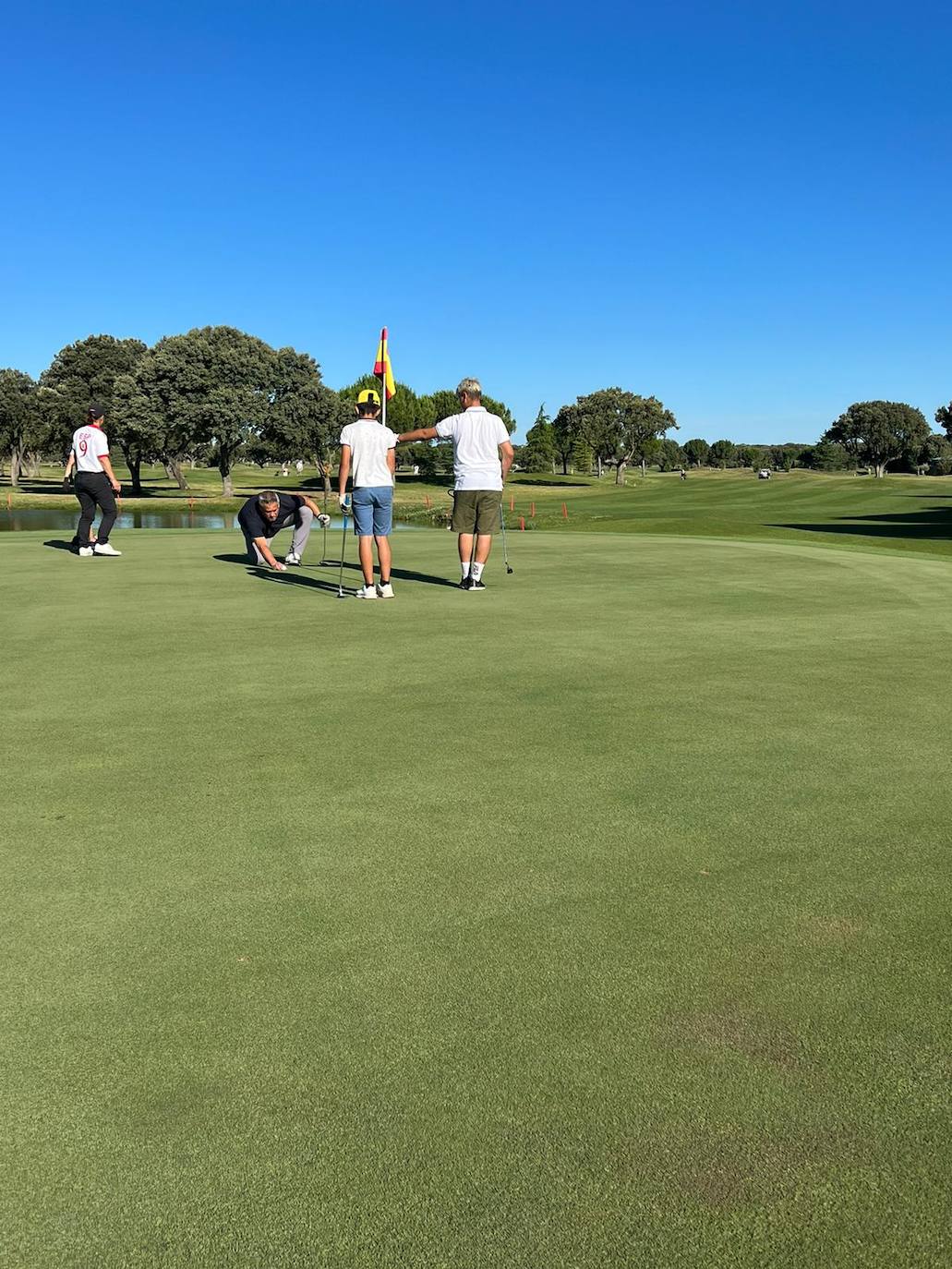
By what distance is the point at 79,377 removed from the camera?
269ft

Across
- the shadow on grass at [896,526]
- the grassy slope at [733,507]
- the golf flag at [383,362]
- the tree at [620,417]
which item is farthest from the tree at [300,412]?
the golf flag at [383,362]

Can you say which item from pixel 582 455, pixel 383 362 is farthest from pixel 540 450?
pixel 383 362

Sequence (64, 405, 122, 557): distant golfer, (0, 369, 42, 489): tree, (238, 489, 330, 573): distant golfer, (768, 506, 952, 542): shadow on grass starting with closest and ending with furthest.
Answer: (238, 489, 330, 573): distant golfer → (64, 405, 122, 557): distant golfer → (768, 506, 952, 542): shadow on grass → (0, 369, 42, 489): tree

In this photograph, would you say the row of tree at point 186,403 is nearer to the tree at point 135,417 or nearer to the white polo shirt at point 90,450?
the tree at point 135,417

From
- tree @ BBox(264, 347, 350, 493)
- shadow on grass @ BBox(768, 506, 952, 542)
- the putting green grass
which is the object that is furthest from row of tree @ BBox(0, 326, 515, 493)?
the putting green grass

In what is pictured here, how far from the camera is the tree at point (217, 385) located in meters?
69.3

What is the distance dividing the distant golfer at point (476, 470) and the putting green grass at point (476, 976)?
17.6ft

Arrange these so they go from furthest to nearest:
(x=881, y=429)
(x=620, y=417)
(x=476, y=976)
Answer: (x=881, y=429) < (x=620, y=417) < (x=476, y=976)

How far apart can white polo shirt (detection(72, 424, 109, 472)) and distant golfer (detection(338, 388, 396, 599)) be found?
5501mm

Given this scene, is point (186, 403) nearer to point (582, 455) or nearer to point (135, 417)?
point (135, 417)

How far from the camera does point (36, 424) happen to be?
8394 centimetres

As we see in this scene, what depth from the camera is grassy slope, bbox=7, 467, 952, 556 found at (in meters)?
36.4

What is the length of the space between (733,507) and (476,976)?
73119 mm

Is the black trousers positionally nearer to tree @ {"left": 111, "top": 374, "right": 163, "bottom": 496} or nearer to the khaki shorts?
the khaki shorts
